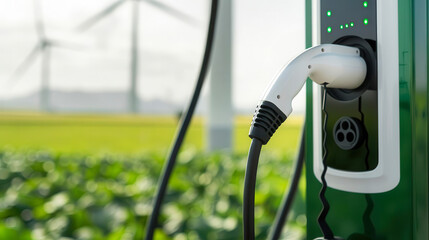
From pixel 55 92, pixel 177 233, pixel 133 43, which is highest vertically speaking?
pixel 133 43

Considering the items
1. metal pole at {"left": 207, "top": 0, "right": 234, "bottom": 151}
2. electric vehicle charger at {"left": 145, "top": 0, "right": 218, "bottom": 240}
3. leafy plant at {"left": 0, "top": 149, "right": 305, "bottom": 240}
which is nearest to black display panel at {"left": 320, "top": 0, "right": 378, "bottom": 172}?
electric vehicle charger at {"left": 145, "top": 0, "right": 218, "bottom": 240}

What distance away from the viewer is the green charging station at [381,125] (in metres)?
0.26

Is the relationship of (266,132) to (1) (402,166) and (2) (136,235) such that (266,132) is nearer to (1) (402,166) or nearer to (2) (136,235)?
(1) (402,166)

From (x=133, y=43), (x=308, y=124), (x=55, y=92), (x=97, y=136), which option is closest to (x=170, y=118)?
(x=97, y=136)

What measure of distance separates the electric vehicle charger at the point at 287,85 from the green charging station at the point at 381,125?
0.01 metres

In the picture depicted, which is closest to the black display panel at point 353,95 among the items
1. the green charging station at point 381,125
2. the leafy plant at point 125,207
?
the green charging station at point 381,125

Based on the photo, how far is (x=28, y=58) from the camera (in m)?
3.32

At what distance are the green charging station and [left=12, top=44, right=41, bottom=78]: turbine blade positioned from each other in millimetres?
3243

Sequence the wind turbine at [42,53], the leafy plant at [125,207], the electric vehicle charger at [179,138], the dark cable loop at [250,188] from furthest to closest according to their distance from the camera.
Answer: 1. the wind turbine at [42,53]
2. the leafy plant at [125,207]
3. the electric vehicle charger at [179,138]
4. the dark cable loop at [250,188]

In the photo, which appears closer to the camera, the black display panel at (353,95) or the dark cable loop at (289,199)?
the black display panel at (353,95)

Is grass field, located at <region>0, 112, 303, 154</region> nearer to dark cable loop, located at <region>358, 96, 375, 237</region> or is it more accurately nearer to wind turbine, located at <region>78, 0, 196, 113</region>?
wind turbine, located at <region>78, 0, 196, 113</region>

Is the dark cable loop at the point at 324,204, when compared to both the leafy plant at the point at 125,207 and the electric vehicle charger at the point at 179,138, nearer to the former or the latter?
the electric vehicle charger at the point at 179,138

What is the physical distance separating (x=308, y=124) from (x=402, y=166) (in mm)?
71

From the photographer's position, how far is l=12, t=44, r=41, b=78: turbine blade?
10.7 ft
